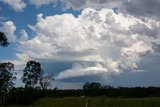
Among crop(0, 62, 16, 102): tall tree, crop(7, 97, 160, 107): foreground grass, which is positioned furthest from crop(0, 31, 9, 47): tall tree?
crop(0, 62, 16, 102): tall tree

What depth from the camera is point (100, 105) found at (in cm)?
7544

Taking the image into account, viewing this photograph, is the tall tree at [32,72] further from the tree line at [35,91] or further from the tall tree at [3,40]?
the tall tree at [3,40]

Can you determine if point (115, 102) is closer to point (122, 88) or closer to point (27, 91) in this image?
point (27, 91)

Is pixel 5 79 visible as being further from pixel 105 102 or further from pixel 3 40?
pixel 3 40

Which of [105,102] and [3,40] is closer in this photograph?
[3,40]

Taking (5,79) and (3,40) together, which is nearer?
(3,40)

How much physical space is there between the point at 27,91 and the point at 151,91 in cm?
3377

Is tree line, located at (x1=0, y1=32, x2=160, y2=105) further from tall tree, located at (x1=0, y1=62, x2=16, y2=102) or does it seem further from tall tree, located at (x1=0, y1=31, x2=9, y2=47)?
tall tree, located at (x1=0, y1=31, x2=9, y2=47)

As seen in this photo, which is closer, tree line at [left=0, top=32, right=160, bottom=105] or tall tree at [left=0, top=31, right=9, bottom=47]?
tall tree at [left=0, top=31, right=9, bottom=47]

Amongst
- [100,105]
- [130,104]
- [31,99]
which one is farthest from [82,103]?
[31,99]

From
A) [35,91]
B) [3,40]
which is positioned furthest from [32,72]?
[3,40]

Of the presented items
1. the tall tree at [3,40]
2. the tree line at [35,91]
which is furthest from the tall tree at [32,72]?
the tall tree at [3,40]

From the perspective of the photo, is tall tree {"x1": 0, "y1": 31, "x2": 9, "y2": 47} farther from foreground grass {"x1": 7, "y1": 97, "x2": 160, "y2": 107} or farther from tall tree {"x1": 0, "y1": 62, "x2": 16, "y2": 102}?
tall tree {"x1": 0, "y1": 62, "x2": 16, "y2": 102}

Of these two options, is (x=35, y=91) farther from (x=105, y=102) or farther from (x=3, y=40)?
(x=3, y=40)
